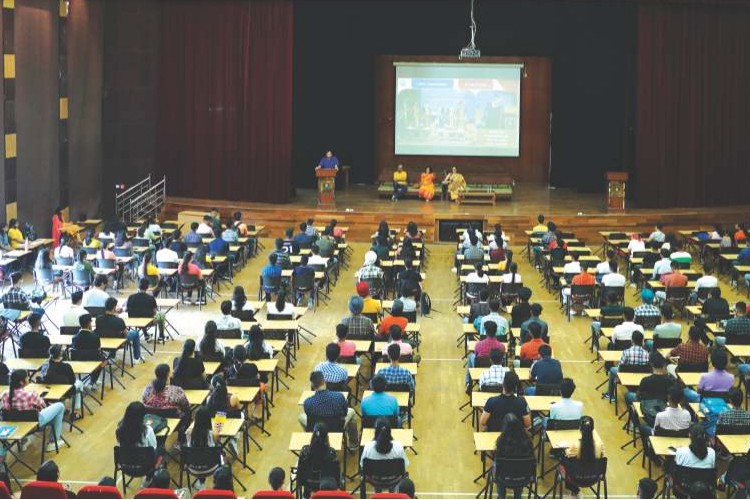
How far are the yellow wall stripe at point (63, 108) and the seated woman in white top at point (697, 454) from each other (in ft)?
60.5

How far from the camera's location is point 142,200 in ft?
95.8

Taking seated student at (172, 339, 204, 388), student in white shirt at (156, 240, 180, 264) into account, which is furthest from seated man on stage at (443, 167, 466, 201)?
seated student at (172, 339, 204, 388)

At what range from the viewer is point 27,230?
2220 centimetres

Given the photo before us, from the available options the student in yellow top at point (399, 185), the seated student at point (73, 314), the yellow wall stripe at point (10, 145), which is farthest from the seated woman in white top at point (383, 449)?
the student in yellow top at point (399, 185)

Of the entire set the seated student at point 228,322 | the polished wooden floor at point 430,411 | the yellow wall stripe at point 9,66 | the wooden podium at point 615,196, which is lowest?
the polished wooden floor at point 430,411

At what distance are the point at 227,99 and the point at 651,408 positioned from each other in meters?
18.0

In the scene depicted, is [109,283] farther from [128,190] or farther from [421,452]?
[421,452]

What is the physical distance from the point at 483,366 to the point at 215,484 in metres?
4.93

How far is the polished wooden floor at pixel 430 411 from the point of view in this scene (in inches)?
482

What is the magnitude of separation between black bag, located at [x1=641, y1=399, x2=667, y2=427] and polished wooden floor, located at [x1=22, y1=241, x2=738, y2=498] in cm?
62

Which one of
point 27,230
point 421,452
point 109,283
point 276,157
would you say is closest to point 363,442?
point 421,452

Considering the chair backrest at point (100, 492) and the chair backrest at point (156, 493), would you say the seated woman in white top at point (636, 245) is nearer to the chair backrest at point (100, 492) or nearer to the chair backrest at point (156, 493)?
the chair backrest at point (156, 493)

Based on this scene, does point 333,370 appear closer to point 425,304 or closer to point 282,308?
point 282,308

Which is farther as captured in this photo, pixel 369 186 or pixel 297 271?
pixel 369 186
